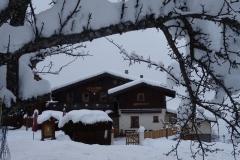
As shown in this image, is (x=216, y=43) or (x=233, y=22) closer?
(x=233, y=22)

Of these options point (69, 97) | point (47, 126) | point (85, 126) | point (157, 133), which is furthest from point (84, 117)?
point (69, 97)

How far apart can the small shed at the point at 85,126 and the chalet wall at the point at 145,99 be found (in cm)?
1128

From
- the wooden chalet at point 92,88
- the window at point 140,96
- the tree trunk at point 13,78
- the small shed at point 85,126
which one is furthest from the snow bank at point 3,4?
the wooden chalet at point 92,88

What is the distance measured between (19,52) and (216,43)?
2.93 meters

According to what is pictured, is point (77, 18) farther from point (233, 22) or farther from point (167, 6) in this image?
point (233, 22)

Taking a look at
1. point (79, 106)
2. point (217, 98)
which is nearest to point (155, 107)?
point (79, 106)

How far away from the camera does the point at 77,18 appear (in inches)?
116

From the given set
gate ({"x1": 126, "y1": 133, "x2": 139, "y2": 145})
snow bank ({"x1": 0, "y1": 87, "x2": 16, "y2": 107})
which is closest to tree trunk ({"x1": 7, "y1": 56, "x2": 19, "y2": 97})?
snow bank ({"x1": 0, "y1": 87, "x2": 16, "y2": 107})

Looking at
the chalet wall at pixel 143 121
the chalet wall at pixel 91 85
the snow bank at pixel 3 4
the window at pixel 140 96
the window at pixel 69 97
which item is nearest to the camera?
the snow bank at pixel 3 4

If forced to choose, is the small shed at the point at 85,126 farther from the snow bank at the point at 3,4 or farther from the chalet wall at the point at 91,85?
the chalet wall at the point at 91,85

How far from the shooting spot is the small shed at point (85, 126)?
1282 centimetres

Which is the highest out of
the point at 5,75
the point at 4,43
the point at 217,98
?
the point at 4,43

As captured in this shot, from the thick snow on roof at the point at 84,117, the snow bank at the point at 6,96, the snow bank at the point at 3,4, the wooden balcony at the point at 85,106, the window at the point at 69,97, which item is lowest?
the thick snow on roof at the point at 84,117

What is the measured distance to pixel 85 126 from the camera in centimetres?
1298
